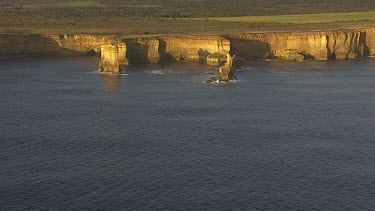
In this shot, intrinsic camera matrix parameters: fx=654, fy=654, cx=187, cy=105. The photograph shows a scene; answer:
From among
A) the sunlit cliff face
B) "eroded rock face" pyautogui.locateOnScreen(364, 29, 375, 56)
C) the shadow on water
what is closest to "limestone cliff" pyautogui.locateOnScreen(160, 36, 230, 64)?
the sunlit cliff face

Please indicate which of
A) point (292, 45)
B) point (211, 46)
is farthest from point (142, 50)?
point (292, 45)

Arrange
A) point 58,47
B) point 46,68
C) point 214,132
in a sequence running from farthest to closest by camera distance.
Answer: point 58,47
point 46,68
point 214,132

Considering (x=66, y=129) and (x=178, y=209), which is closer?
(x=178, y=209)

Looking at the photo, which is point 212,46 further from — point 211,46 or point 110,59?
point 110,59

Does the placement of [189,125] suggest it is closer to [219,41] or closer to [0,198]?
[0,198]

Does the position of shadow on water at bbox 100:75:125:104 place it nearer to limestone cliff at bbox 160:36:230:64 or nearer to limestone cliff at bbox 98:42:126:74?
limestone cliff at bbox 98:42:126:74

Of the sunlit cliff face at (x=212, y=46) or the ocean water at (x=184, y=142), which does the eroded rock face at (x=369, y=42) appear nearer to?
the sunlit cliff face at (x=212, y=46)

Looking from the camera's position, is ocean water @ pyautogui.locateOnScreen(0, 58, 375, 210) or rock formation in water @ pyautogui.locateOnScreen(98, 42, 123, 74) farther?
rock formation in water @ pyautogui.locateOnScreen(98, 42, 123, 74)

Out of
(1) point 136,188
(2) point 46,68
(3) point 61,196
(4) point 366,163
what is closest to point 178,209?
(1) point 136,188

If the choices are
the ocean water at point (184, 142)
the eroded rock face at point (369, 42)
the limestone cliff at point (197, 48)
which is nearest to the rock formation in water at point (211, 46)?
the limestone cliff at point (197, 48)
